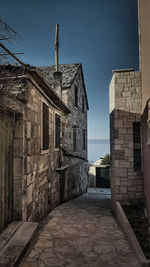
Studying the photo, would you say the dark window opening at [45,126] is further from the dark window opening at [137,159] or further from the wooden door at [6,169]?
the dark window opening at [137,159]

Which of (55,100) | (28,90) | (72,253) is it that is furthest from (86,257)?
(55,100)

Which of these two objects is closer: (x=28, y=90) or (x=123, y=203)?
(x=28, y=90)

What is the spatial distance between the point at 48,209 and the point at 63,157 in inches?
103

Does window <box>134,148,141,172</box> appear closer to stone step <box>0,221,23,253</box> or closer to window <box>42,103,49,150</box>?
window <box>42,103,49,150</box>

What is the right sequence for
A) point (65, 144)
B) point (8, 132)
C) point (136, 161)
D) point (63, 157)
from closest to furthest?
point (8, 132) < point (136, 161) < point (63, 157) < point (65, 144)

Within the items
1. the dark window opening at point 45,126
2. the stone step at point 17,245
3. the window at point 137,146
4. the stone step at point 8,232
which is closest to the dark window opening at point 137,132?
the window at point 137,146

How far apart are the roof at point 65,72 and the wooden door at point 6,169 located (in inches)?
245

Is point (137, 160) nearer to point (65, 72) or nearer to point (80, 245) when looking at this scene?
point (80, 245)

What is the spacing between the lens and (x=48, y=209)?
553 centimetres

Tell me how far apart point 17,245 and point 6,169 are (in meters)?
1.26

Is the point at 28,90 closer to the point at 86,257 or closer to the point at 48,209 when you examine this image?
the point at 86,257

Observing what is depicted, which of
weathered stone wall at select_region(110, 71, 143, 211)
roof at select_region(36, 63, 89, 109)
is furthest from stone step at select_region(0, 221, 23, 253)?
roof at select_region(36, 63, 89, 109)

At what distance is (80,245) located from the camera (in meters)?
3.38

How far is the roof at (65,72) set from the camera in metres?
9.33
